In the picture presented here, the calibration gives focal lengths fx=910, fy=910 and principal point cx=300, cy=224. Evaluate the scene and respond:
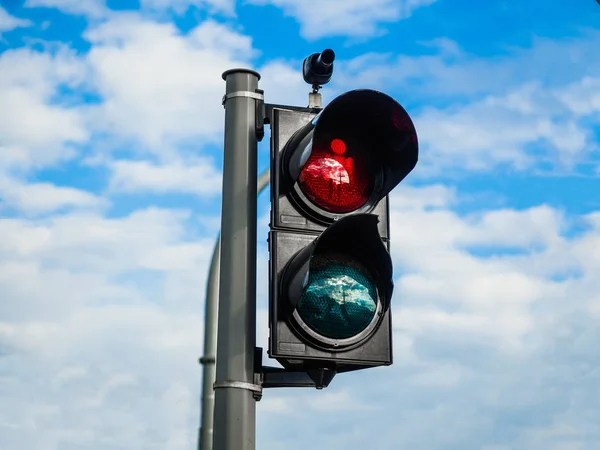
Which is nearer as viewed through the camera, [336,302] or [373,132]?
[336,302]

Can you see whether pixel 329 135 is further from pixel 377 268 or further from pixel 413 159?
pixel 377 268

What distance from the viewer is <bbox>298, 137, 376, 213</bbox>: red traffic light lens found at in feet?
11.9

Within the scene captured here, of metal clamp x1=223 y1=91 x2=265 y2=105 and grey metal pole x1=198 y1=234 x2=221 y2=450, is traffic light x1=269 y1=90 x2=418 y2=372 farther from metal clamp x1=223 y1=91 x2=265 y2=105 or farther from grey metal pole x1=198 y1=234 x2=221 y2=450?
grey metal pole x1=198 y1=234 x2=221 y2=450

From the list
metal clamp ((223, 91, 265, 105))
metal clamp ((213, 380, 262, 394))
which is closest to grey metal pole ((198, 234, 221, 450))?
metal clamp ((223, 91, 265, 105))

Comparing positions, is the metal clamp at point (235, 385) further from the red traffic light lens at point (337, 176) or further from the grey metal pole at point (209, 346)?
the grey metal pole at point (209, 346)

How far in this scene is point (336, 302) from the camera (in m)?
3.38

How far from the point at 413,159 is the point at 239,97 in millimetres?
773

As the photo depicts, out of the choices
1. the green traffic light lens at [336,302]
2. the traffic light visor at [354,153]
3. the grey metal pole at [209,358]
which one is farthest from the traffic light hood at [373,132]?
the grey metal pole at [209,358]

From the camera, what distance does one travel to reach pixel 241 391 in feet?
11.1

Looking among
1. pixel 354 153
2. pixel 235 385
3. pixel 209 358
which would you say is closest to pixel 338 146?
pixel 354 153

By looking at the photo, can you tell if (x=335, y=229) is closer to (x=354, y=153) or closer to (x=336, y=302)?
(x=336, y=302)

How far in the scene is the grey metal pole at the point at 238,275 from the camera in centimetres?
337

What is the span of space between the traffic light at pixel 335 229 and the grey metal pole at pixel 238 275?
132 mm

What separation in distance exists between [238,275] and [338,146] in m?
0.67
